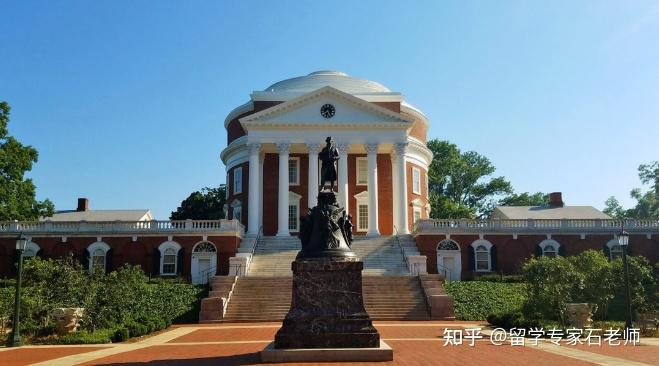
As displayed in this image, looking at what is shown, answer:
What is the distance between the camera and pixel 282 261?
42.0 metres

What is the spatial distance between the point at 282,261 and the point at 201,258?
640cm

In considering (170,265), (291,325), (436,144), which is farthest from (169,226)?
(436,144)

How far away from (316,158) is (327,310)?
34711 mm

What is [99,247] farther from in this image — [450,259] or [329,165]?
[329,165]

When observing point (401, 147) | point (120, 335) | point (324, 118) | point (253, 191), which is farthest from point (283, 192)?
point (120, 335)

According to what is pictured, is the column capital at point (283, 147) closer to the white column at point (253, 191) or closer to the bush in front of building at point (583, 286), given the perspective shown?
the white column at point (253, 191)

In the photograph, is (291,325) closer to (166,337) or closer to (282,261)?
(166,337)

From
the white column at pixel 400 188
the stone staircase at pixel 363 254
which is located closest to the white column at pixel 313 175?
the stone staircase at pixel 363 254

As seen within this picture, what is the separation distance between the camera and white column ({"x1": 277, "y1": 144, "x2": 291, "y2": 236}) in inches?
1911

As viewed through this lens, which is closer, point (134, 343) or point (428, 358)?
point (428, 358)

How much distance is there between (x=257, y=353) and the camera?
55.6 ft

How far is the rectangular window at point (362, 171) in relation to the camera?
53831 mm

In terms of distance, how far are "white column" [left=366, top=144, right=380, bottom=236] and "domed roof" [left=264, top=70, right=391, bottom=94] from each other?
9.31m

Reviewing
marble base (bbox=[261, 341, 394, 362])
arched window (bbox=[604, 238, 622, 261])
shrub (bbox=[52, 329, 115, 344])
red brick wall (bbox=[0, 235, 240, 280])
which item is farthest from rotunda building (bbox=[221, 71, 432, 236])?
marble base (bbox=[261, 341, 394, 362])
